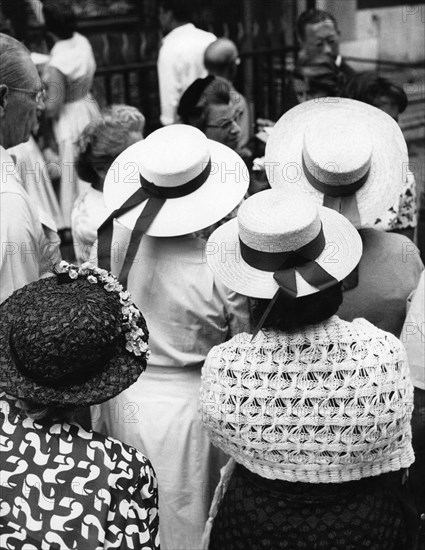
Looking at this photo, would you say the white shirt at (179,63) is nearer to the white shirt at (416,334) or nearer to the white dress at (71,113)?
the white dress at (71,113)

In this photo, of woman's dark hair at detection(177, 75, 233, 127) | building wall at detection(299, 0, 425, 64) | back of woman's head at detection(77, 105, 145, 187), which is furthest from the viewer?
building wall at detection(299, 0, 425, 64)

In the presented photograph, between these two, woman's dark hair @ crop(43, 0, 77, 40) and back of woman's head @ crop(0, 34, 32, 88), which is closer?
back of woman's head @ crop(0, 34, 32, 88)

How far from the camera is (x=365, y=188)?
9.70 feet

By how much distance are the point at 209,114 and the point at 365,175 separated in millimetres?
1354

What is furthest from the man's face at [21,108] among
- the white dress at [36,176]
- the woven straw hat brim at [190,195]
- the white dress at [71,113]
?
the white dress at [71,113]

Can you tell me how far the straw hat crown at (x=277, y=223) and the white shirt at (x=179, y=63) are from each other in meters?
4.10

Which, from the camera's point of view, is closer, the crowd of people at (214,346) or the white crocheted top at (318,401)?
the crowd of people at (214,346)

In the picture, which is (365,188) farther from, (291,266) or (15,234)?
(15,234)

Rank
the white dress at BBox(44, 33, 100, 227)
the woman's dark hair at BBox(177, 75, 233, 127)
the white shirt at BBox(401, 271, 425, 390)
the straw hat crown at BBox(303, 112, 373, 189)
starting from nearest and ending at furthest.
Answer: the white shirt at BBox(401, 271, 425, 390)
the straw hat crown at BBox(303, 112, 373, 189)
the woman's dark hair at BBox(177, 75, 233, 127)
the white dress at BBox(44, 33, 100, 227)

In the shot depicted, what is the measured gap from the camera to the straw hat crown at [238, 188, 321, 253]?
84.8 inches

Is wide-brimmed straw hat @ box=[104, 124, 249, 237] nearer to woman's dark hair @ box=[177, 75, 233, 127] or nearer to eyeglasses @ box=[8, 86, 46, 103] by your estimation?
eyeglasses @ box=[8, 86, 46, 103]

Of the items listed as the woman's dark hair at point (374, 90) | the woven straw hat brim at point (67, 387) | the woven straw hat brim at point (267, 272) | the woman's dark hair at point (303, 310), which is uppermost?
the woman's dark hair at point (374, 90)

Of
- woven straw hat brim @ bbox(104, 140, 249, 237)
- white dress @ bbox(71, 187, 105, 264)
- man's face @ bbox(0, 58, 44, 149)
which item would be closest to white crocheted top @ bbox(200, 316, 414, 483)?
woven straw hat brim @ bbox(104, 140, 249, 237)

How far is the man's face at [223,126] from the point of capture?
397cm
